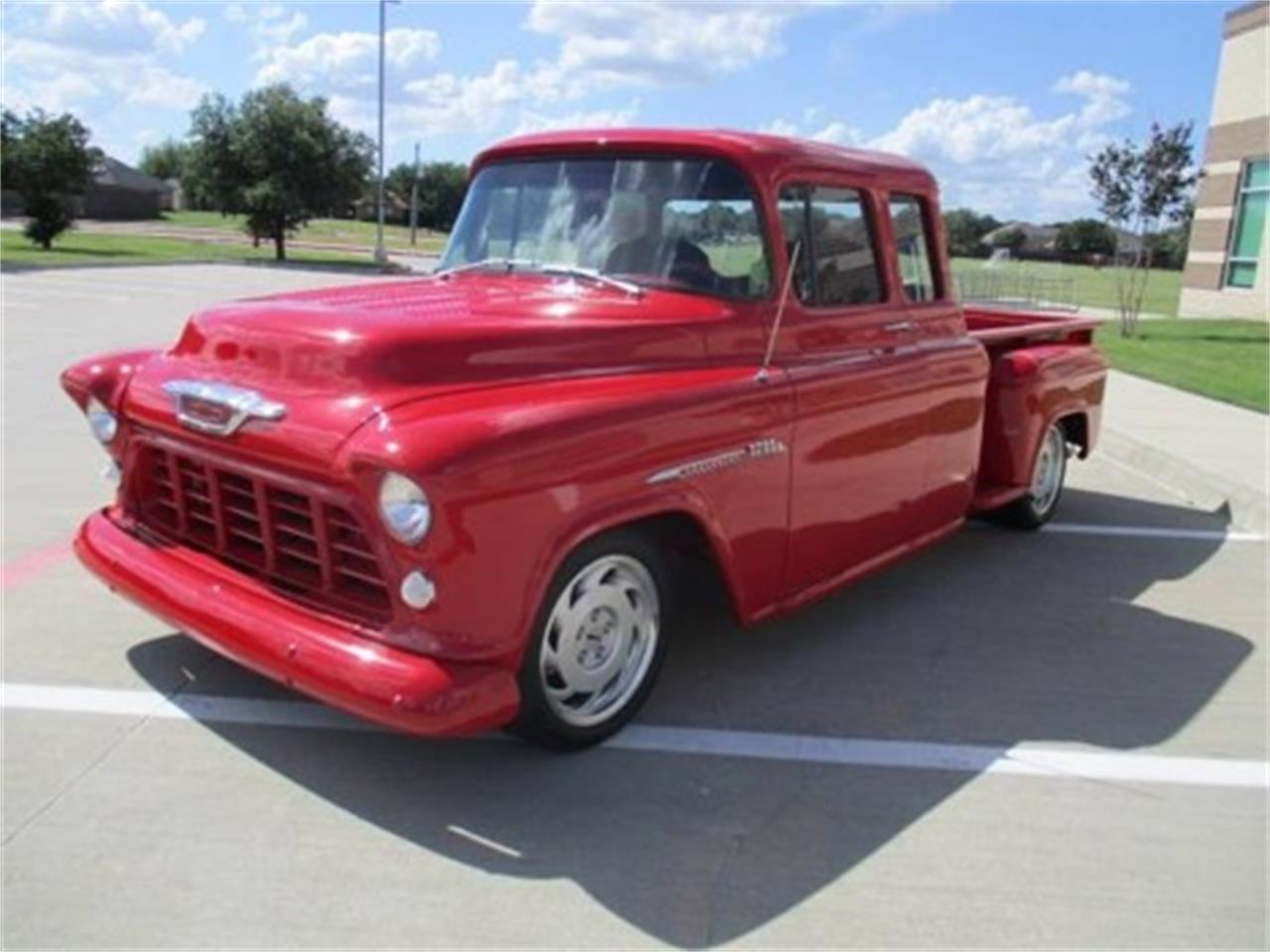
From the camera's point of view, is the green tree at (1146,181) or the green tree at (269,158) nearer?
the green tree at (1146,181)

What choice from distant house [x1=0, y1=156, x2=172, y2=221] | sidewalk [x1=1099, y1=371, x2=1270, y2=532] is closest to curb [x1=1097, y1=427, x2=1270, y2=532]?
sidewalk [x1=1099, y1=371, x2=1270, y2=532]

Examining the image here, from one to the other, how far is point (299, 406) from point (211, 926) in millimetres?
1471

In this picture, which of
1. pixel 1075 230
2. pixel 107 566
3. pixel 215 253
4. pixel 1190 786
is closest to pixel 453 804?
pixel 107 566

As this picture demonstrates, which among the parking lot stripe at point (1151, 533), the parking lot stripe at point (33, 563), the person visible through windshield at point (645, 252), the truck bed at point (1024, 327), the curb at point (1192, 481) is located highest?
the person visible through windshield at point (645, 252)

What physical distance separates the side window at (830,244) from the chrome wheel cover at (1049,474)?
225 cm

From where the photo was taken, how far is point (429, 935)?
290 cm

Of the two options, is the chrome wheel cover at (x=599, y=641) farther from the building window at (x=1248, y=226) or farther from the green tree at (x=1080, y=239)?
the green tree at (x=1080, y=239)

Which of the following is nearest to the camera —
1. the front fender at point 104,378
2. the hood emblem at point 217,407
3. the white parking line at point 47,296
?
the hood emblem at point 217,407

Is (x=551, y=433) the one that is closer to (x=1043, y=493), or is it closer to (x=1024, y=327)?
(x=1024, y=327)

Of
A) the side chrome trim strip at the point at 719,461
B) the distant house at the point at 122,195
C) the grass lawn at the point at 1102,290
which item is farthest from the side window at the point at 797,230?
the distant house at the point at 122,195

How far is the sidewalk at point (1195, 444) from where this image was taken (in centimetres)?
788

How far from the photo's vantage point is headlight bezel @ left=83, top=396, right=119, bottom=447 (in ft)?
14.1

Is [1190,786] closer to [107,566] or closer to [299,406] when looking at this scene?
[299,406]

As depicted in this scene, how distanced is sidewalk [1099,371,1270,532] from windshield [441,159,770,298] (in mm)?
4699
